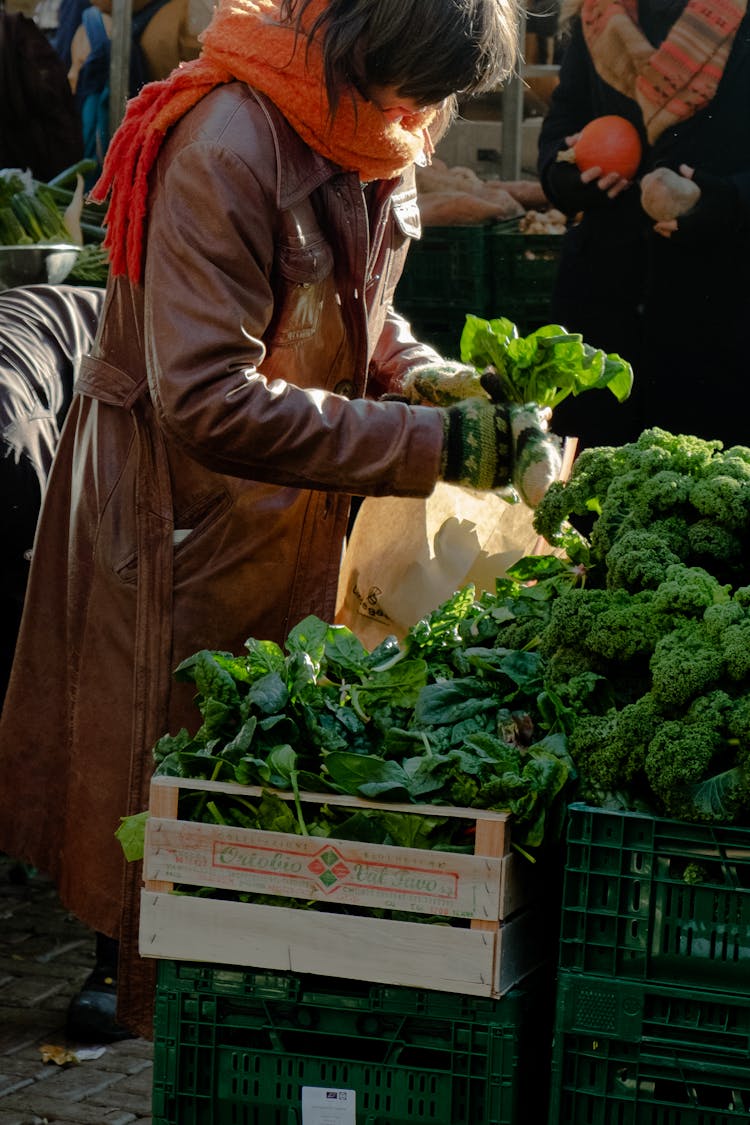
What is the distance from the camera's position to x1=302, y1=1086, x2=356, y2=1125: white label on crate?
208 cm

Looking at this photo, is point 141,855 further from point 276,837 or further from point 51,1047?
point 51,1047

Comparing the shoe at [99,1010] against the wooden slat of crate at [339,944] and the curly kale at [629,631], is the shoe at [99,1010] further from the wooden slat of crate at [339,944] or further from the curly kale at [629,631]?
the curly kale at [629,631]

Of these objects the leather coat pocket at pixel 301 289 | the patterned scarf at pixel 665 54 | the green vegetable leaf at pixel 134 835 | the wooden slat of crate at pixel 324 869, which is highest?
the patterned scarf at pixel 665 54

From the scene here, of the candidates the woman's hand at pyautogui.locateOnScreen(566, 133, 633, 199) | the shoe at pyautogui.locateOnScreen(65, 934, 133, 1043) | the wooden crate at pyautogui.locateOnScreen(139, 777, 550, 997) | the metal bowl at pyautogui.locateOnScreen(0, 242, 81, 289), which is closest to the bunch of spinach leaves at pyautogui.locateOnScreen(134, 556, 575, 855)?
the wooden crate at pyautogui.locateOnScreen(139, 777, 550, 997)

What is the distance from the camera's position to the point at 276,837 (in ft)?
6.93

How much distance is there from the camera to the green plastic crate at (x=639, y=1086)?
199 centimetres

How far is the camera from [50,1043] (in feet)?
12.3

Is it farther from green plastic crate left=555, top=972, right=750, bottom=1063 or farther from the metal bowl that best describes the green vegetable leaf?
the metal bowl

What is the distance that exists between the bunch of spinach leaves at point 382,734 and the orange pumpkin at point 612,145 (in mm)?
2712

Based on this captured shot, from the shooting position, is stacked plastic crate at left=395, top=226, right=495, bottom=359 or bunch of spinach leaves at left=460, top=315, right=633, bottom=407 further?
stacked plastic crate at left=395, top=226, right=495, bottom=359

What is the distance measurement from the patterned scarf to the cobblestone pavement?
3.09 metres

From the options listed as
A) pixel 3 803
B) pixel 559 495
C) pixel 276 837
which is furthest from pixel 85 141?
pixel 276 837

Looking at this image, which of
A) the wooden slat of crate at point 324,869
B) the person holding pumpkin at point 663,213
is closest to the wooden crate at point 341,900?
the wooden slat of crate at point 324,869

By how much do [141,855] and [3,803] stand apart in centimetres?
115
